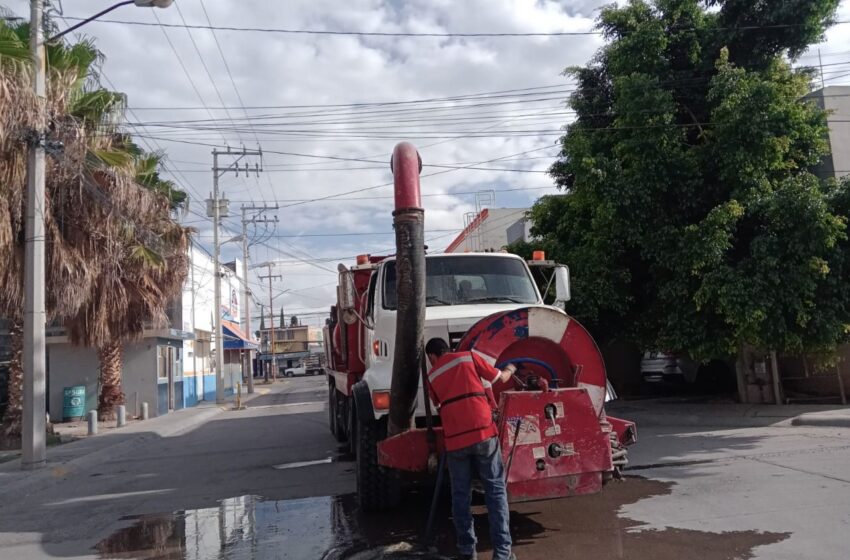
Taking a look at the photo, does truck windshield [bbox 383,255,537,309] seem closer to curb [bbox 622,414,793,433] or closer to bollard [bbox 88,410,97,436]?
curb [bbox 622,414,793,433]

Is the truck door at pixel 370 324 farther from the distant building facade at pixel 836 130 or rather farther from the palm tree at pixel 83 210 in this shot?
the distant building facade at pixel 836 130

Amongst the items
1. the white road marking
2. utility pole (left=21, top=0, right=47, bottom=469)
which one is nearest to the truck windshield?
the white road marking

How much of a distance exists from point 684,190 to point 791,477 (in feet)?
20.5

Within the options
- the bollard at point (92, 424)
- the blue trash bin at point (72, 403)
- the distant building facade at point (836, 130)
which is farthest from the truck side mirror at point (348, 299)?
the blue trash bin at point (72, 403)

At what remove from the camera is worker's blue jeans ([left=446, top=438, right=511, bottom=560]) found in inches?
203

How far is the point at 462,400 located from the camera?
521cm

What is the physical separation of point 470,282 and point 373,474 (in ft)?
7.35

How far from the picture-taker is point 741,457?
9602 millimetres

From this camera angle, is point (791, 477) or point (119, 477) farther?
point (119, 477)

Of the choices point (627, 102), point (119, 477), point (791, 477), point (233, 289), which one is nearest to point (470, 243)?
point (233, 289)

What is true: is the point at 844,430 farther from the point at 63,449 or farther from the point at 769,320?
the point at 63,449

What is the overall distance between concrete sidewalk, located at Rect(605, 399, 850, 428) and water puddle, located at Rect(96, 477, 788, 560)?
6.08 m

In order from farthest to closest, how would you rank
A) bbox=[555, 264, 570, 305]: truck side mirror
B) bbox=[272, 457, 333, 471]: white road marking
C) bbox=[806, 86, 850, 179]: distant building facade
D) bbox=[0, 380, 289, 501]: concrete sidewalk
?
1. bbox=[806, 86, 850, 179]: distant building facade
2. bbox=[272, 457, 333, 471]: white road marking
3. bbox=[0, 380, 289, 501]: concrete sidewalk
4. bbox=[555, 264, 570, 305]: truck side mirror

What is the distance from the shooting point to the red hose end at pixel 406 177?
582cm
